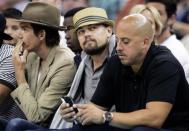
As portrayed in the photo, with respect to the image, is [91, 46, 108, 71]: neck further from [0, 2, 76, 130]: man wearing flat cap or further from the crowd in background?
[0, 2, 76, 130]: man wearing flat cap

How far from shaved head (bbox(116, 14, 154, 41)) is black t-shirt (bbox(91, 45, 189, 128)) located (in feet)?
0.53

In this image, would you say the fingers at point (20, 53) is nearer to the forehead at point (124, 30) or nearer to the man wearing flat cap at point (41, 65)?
the man wearing flat cap at point (41, 65)

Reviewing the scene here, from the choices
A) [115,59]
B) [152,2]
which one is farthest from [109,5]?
[115,59]

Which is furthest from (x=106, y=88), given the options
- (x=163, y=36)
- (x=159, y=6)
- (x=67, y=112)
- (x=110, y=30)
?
(x=159, y=6)

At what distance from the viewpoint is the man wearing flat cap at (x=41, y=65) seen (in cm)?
671

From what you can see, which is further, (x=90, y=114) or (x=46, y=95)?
(x=46, y=95)

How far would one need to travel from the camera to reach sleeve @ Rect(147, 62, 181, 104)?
566cm

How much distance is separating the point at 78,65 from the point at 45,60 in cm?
34

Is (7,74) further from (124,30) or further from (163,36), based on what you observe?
(163,36)

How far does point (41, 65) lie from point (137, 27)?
1471 millimetres

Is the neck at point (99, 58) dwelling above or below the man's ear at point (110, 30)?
below

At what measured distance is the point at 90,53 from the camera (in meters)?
6.50

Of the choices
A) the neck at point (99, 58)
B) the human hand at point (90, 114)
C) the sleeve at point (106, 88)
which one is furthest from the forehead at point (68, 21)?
the human hand at point (90, 114)

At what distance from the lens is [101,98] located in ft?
20.1
